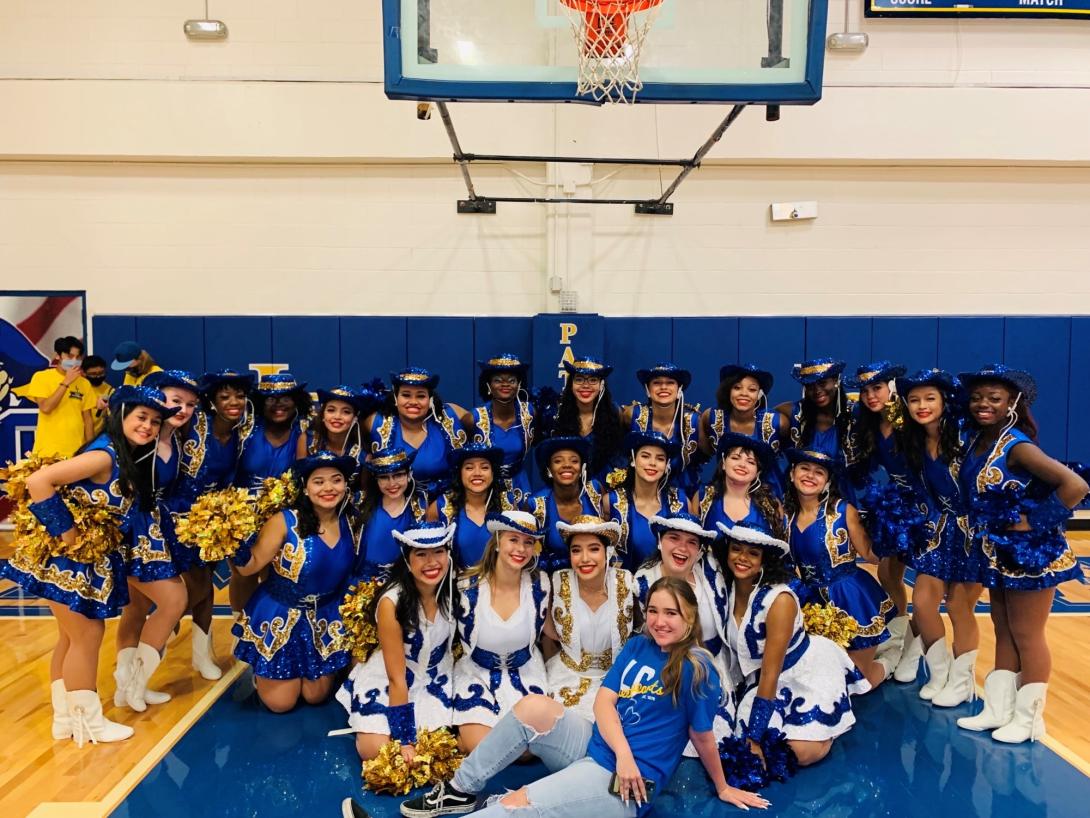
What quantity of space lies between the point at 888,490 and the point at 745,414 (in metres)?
0.99

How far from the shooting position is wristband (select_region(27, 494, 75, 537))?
304 centimetres

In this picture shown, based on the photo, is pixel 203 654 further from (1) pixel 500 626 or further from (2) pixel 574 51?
(2) pixel 574 51

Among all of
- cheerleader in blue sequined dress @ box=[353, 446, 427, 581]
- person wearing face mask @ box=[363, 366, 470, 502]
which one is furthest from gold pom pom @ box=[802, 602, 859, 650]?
person wearing face mask @ box=[363, 366, 470, 502]

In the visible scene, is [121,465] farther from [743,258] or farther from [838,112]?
[838,112]

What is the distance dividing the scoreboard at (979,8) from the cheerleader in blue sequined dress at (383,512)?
6458mm

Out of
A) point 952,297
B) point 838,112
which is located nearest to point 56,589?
point 838,112

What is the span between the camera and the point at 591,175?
7066mm

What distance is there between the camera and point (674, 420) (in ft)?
14.4

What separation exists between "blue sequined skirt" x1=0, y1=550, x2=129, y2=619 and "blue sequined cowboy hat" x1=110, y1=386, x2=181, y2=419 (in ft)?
2.21

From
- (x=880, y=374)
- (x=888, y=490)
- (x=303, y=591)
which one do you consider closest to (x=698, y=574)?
(x=888, y=490)

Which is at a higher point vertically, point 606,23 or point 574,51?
point 606,23

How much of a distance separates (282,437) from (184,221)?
3.88 meters

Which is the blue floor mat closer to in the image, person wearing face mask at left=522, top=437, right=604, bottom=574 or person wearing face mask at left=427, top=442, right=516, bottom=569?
person wearing face mask at left=427, top=442, right=516, bottom=569

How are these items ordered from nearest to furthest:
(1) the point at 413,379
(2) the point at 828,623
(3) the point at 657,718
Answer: (3) the point at 657,718
(2) the point at 828,623
(1) the point at 413,379
